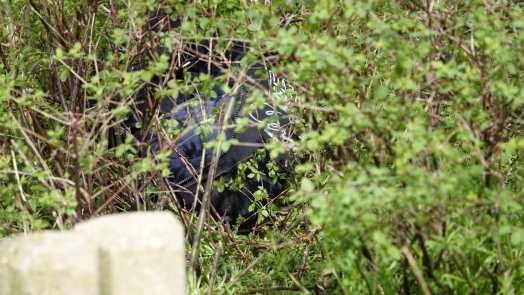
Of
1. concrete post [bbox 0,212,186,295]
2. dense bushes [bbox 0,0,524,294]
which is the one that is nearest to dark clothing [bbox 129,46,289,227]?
dense bushes [bbox 0,0,524,294]

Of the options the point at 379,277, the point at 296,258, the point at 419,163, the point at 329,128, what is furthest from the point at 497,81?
the point at 296,258

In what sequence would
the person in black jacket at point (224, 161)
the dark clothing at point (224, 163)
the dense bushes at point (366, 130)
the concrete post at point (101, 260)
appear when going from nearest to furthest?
1. the concrete post at point (101, 260)
2. the dense bushes at point (366, 130)
3. the person in black jacket at point (224, 161)
4. the dark clothing at point (224, 163)

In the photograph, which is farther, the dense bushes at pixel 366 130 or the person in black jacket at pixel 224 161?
the person in black jacket at pixel 224 161

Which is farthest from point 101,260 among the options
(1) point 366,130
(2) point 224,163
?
(2) point 224,163

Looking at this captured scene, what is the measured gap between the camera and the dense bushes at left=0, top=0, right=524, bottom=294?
11.5 feet

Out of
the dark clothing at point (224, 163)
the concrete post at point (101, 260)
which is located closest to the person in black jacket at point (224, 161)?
the dark clothing at point (224, 163)

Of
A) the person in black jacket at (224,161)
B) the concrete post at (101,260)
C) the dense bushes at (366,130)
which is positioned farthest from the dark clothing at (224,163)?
the concrete post at (101,260)

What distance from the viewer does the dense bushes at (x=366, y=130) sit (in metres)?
3.51

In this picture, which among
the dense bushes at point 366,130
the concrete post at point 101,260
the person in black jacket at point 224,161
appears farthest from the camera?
the person in black jacket at point 224,161

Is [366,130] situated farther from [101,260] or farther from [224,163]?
[224,163]

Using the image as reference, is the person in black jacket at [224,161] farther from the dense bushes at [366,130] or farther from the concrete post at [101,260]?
the concrete post at [101,260]

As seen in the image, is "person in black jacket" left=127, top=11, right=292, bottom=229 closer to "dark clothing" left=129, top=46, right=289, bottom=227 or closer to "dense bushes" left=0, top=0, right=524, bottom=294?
"dark clothing" left=129, top=46, right=289, bottom=227

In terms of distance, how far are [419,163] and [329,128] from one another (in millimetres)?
372

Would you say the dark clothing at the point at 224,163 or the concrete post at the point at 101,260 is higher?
A: the concrete post at the point at 101,260
